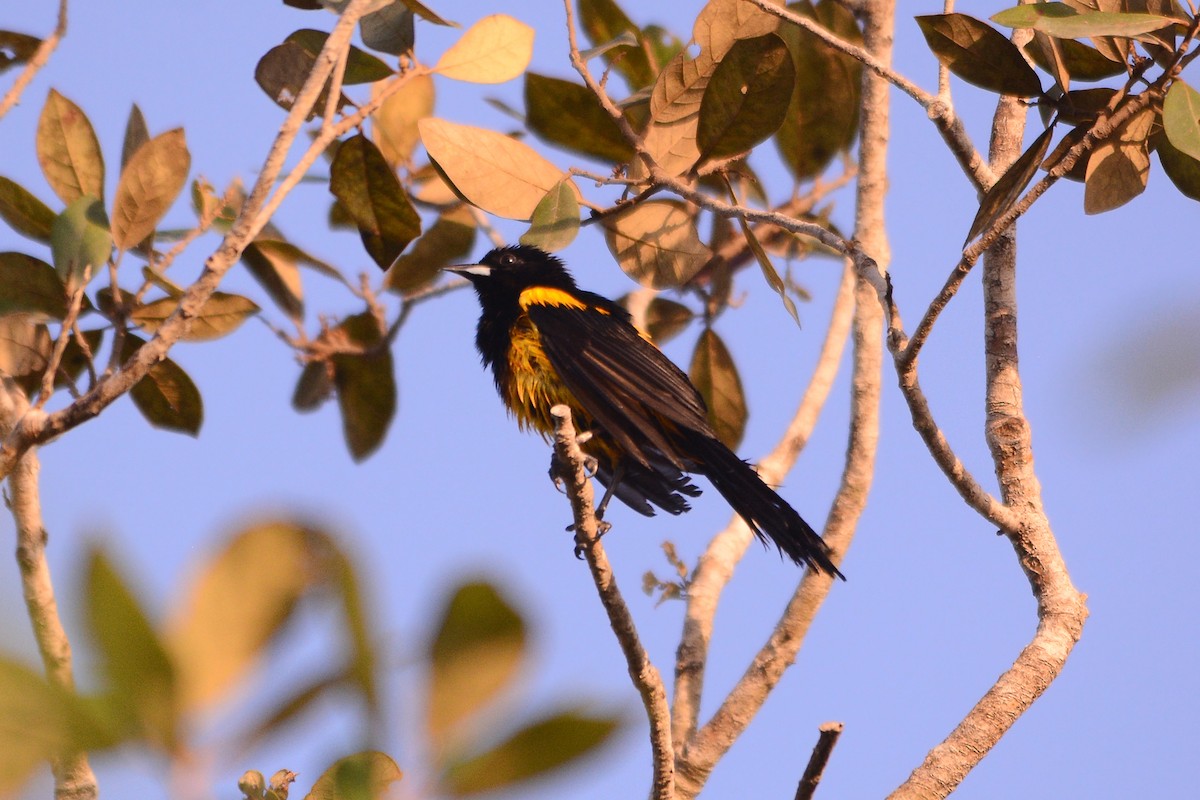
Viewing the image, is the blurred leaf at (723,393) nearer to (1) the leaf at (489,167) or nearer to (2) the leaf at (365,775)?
(1) the leaf at (489,167)

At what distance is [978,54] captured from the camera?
297cm

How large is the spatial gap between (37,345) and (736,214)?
78.4 inches

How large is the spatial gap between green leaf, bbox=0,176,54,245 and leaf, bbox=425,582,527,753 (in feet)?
10.0

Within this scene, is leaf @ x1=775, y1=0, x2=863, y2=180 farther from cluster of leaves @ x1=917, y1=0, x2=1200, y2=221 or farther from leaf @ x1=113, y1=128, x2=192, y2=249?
leaf @ x1=113, y1=128, x2=192, y2=249

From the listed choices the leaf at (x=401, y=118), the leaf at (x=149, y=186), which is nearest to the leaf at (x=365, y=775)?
the leaf at (x=149, y=186)

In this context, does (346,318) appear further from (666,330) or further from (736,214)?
(736,214)

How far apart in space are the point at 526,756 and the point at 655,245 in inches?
A: 131

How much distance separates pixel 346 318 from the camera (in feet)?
16.0

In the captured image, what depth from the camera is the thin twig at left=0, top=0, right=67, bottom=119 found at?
9.88 feet

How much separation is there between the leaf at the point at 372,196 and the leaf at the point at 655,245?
68 centimetres

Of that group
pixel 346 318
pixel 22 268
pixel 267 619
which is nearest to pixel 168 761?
pixel 267 619

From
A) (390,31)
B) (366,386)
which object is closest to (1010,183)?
(390,31)

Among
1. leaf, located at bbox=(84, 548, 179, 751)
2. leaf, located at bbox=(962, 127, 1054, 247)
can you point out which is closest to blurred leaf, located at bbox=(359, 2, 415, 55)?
leaf, located at bbox=(962, 127, 1054, 247)

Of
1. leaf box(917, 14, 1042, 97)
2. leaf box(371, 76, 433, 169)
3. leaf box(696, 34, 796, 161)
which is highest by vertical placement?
leaf box(371, 76, 433, 169)
